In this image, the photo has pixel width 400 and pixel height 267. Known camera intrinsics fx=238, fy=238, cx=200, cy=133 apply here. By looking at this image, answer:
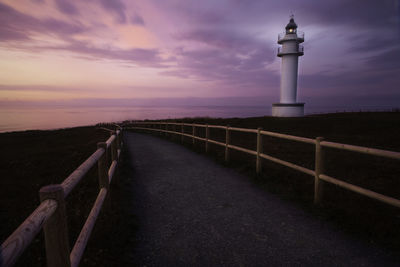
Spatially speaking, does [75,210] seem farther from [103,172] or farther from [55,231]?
[55,231]

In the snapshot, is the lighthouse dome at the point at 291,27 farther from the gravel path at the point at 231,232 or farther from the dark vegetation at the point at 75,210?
the dark vegetation at the point at 75,210

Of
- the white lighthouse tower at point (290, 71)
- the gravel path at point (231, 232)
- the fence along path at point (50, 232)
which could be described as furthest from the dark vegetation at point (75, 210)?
the white lighthouse tower at point (290, 71)

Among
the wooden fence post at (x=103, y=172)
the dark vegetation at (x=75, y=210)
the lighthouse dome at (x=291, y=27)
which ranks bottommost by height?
the dark vegetation at (x=75, y=210)

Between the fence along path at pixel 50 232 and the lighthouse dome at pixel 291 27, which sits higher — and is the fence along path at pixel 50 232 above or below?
below

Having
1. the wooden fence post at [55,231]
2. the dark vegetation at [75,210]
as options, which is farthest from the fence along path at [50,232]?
the dark vegetation at [75,210]

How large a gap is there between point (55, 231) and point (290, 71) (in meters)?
32.3

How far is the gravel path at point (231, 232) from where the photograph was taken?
3.01 m

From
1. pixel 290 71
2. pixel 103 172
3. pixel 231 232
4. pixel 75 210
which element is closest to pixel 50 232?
pixel 103 172

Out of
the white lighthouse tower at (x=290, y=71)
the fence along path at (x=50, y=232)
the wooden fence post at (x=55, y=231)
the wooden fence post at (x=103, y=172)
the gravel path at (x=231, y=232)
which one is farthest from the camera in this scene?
the white lighthouse tower at (x=290, y=71)

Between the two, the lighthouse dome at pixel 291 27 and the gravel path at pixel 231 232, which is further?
the lighthouse dome at pixel 291 27

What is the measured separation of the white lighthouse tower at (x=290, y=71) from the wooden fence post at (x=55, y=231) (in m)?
30.9

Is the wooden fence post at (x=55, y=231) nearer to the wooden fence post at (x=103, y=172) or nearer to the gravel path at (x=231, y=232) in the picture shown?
the gravel path at (x=231, y=232)

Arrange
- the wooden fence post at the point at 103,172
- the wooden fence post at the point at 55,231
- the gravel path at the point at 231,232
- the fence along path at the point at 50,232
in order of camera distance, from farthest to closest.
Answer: the wooden fence post at the point at 103,172, the gravel path at the point at 231,232, the wooden fence post at the point at 55,231, the fence along path at the point at 50,232

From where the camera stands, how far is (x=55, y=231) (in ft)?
5.76
